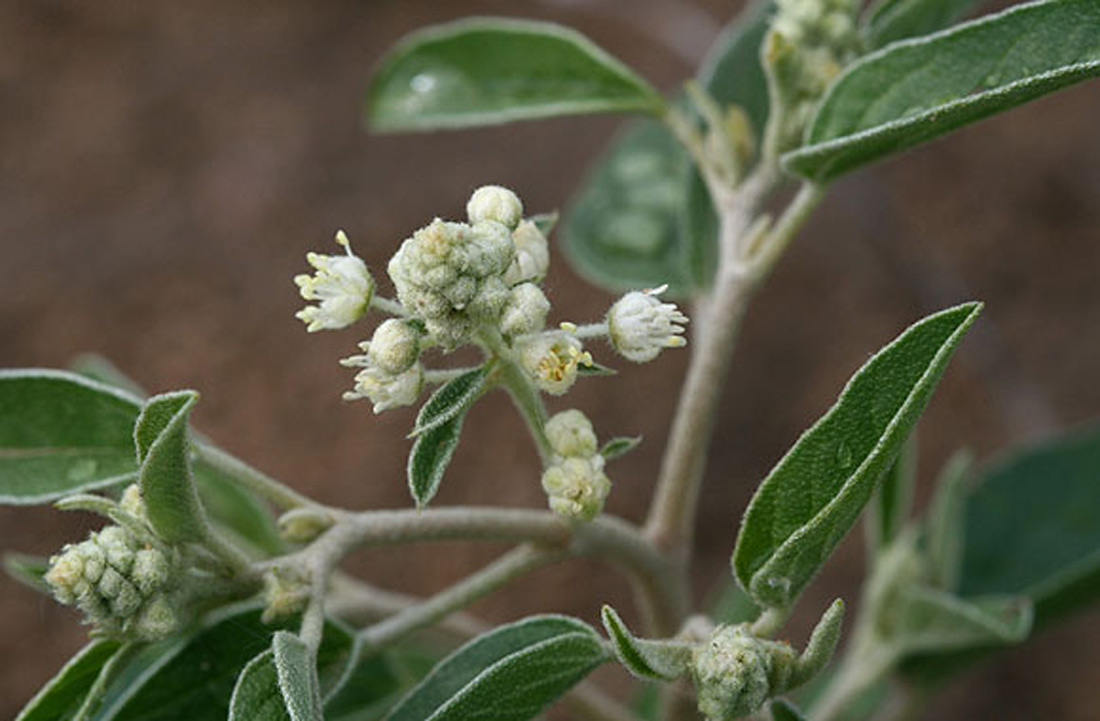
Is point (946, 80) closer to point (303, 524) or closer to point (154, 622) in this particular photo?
point (303, 524)

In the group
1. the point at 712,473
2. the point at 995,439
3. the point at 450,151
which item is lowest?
the point at 995,439

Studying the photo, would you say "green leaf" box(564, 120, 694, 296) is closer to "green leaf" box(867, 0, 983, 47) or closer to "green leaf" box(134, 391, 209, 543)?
"green leaf" box(867, 0, 983, 47)

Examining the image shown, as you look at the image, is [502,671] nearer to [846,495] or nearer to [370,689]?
[846,495]

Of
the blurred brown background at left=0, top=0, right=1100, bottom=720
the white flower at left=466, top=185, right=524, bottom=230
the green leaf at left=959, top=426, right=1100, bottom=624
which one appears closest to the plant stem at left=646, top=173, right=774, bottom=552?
the white flower at left=466, top=185, right=524, bottom=230

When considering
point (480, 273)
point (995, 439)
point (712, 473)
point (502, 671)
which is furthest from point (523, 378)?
point (995, 439)

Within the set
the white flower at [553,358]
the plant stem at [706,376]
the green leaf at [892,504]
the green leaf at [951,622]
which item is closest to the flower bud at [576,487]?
the white flower at [553,358]

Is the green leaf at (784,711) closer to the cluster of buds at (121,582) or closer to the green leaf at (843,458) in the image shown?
the green leaf at (843,458)

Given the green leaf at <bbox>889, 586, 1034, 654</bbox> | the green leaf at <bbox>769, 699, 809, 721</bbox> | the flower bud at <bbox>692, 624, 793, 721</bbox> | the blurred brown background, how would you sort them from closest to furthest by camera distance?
the flower bud at <bbox>692, 624, 793, 721</bbox> → the green leaf at <bbox>769, 699, 809, 721</bbox> → the green leaf at <bbox>889, 586, 1034, 654</bbox> → the blurred brown background
